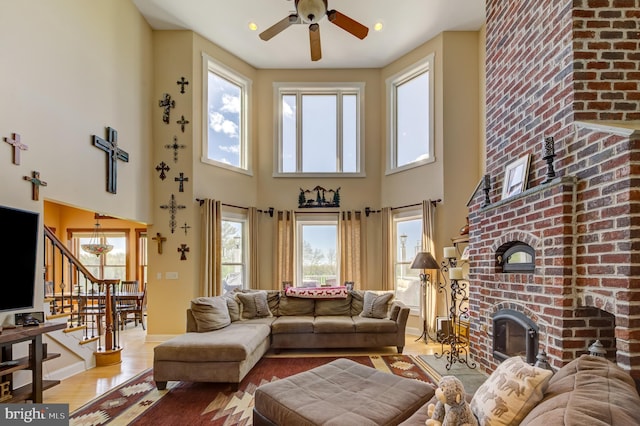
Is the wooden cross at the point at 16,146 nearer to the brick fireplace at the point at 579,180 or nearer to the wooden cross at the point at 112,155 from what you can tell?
the wooden cross at the point at 112,155

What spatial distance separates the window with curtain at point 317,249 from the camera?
21.6 ft

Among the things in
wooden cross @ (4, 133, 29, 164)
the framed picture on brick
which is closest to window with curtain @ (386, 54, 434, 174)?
the framed picture on brick

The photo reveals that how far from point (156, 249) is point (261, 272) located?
1.88 m

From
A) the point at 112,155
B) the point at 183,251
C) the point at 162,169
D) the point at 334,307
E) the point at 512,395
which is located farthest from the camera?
the point at 162,169

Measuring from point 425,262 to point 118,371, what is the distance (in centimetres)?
422

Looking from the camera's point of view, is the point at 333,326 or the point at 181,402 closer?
the point at 181,402

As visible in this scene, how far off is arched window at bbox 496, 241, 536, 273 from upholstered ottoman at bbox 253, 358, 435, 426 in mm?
1288

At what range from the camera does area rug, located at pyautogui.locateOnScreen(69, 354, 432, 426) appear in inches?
110

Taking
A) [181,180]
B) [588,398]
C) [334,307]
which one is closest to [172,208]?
[181,180]

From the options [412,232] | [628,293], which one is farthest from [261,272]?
[628,293]

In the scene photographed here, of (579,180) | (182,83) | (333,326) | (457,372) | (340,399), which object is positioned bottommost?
(457,372)

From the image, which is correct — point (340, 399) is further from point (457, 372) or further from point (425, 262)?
point (425, 262)

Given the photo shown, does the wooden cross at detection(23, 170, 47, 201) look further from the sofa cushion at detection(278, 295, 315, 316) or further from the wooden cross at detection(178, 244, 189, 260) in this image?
the sofa cushion at detection(278, 295, 315, 316)

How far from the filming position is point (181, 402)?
10.3ft
